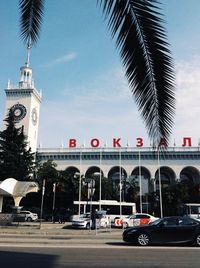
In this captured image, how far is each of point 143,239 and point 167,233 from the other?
1.08 metres

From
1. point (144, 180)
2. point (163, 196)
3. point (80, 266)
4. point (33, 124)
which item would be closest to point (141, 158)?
point (144, 180)

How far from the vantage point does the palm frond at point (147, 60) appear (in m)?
3.19

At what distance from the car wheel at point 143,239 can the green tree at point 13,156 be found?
138 feet

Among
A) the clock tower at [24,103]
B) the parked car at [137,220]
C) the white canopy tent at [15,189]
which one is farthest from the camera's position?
the clock tower at [24,103]

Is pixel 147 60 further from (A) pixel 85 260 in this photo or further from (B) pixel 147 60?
(A) pixel 85 260

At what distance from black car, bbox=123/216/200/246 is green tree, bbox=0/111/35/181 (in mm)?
41850

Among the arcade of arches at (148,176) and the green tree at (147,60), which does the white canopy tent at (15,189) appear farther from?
the arcade of arches at (148,176)

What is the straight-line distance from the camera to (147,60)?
3416 mm

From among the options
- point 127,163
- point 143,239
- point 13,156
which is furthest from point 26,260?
point 127,163

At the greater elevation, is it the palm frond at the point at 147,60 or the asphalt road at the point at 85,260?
the palm frond at the point at 147,60

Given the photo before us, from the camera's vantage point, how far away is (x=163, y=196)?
62094 mm

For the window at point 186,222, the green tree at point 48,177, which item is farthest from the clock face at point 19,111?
the window at point 186,222

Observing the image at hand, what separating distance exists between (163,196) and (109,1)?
2421 inches

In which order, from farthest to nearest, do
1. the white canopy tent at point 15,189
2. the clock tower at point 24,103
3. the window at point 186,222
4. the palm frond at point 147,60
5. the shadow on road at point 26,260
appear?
the clock tower at point 24,103 < the white canopy tent at point 15,189 < the window at point 186,222 < the shadow on road at point 26,260 < the palm frond at point 147,60
